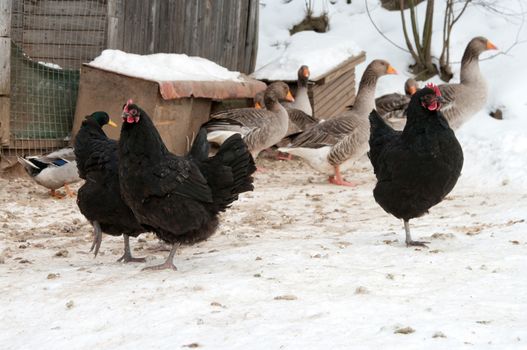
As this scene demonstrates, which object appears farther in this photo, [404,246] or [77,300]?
[404,246]

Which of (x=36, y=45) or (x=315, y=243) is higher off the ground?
(x=36, y=45)

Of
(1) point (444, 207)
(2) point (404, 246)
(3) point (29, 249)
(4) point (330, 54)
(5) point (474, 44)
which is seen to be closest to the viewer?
(2) point (404, 246)

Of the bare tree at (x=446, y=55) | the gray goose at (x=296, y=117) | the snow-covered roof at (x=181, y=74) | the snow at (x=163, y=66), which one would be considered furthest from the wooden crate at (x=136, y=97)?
the bare tree at (x=446, y=55)

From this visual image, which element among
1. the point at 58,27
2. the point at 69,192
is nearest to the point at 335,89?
the point at 58,27

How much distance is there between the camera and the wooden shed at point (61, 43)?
A: 11.3 meters

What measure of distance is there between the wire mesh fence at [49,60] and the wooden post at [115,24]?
9 centimetres

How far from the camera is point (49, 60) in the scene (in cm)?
1227

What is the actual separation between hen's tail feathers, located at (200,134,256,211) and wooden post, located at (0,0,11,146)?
5.08 m

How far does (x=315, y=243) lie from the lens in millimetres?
7320

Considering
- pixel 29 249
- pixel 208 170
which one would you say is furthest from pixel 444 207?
pixel 29 249

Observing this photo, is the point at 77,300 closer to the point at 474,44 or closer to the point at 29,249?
the point at 29,249

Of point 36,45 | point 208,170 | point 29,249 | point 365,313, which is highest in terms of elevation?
point 36,45

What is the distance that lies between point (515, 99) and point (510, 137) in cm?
170

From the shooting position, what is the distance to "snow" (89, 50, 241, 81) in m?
11.7
